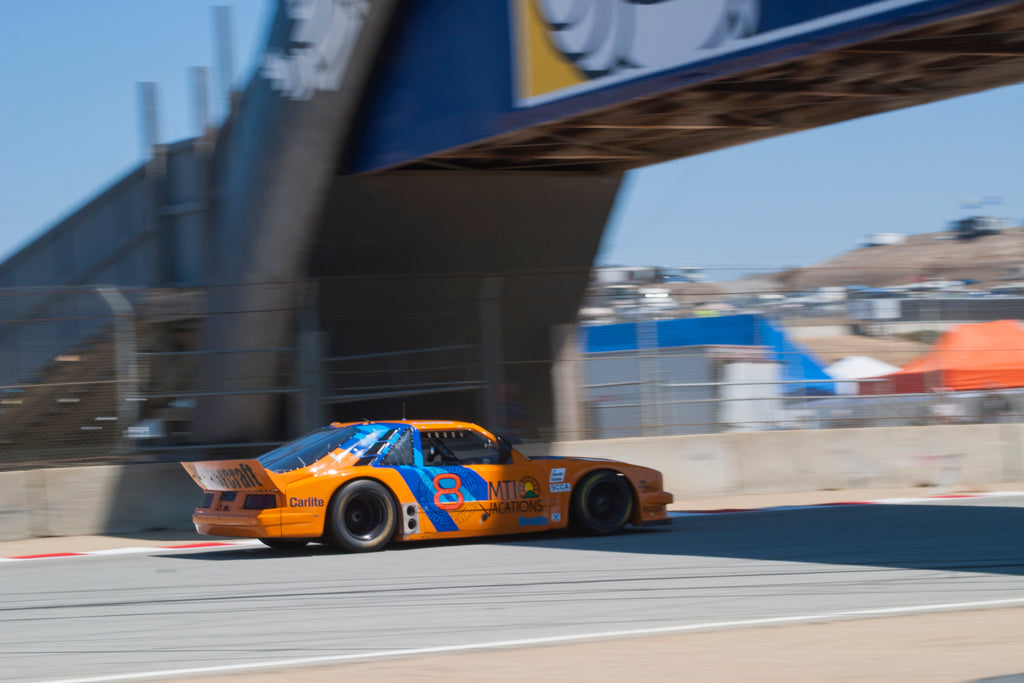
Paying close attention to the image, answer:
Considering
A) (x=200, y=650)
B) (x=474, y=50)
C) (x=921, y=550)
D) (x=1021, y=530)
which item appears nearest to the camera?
(x=200, y=650)

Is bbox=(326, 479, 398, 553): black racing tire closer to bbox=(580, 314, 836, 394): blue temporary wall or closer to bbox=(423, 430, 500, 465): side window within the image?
bbox=(423, 430, 500, 465): side window

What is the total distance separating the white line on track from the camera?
5.48 metres

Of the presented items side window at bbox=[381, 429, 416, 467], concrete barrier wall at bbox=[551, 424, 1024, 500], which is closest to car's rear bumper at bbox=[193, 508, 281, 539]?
side window at bbox=[381, 429, 416, 467]

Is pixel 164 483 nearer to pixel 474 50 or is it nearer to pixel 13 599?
pixel 13 599

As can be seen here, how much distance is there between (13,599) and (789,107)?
10.1 m

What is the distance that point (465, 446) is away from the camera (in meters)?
10.6

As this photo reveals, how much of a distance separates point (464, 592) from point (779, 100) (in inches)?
303

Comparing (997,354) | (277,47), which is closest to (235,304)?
(277,47)

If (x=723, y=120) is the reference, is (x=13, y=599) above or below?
below

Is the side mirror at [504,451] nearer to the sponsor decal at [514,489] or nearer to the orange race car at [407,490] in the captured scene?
the orange race car at [407,490]

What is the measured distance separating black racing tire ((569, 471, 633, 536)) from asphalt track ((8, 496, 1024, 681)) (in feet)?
0.69

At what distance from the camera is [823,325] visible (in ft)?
55.1

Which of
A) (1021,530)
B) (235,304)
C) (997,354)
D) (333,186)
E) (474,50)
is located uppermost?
(474,50)

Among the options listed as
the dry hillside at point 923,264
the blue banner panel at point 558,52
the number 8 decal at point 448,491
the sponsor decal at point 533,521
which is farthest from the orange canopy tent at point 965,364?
the number 8 decal at point 448,491
